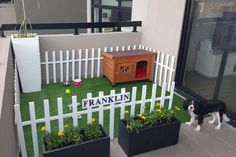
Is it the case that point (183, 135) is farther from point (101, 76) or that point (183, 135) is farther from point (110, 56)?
point (101, 76)

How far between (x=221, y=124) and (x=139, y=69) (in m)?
2.06

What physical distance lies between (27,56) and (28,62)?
12 centimetres

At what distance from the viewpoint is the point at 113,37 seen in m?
5.07

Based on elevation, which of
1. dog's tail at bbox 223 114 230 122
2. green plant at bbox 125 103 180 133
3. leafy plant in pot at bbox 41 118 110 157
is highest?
green plant at bbox 125 103 180 133

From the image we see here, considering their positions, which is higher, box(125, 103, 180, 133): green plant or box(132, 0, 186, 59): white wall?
box(132, 0, 186, 59): white wall

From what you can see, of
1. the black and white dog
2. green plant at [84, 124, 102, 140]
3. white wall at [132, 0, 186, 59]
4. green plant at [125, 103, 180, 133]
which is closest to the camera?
green plant at [84, 124, 102, 140]

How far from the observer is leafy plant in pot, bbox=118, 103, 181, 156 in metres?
2.71

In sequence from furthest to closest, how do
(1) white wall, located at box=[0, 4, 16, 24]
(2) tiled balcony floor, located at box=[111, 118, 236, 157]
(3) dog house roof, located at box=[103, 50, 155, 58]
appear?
1. (1) white wall, located at box=[0, 4, 16, 24]
2. (3) dog house roof, located at box=[103, 50, 155, 58]
3. (2) tiled balcony floor, located at box=[111, 118, 236, 157]

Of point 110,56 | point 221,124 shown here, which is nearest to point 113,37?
point 110,56

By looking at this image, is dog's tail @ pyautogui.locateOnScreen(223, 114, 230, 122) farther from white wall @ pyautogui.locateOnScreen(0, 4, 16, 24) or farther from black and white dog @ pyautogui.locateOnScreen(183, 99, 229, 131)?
white wall @ pyautogui.locateOnScreen(0, 4, 16, 24)

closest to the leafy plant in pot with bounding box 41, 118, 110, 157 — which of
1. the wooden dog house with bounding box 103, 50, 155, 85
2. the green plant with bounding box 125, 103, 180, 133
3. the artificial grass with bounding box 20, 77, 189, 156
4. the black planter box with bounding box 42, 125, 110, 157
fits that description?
the black planter box with bounding box 42, 125, 110, 157

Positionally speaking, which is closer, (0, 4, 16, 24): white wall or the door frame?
the door frame

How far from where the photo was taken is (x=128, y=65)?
15.3 ft

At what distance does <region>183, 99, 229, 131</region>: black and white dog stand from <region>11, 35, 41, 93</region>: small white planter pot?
107 inches
